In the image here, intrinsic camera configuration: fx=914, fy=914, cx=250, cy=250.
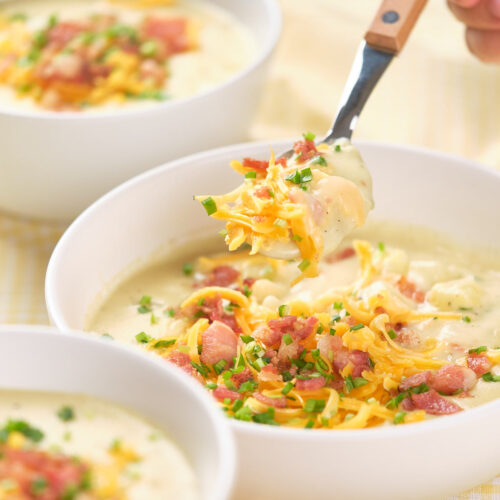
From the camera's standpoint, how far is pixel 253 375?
265 cm

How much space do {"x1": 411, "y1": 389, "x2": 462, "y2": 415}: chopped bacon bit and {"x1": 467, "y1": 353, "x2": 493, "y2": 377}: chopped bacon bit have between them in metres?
0.20

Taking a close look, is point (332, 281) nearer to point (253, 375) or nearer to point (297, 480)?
point (253, 375)

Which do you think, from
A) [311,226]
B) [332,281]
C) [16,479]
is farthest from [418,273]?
[16,479]

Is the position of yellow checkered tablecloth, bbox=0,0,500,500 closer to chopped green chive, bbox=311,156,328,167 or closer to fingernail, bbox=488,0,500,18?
fingernail, bbox=488,0,500,18

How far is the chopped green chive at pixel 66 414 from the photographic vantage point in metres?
1.94

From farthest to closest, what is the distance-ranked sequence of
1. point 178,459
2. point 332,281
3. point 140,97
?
1. point 140,97
2. point 332,281
3. point 178,459

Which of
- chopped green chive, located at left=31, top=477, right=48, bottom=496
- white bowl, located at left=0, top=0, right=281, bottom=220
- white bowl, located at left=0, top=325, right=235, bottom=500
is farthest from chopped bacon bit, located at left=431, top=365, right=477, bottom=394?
white bowl, located at left=0, top=0, right=281, bottom=220

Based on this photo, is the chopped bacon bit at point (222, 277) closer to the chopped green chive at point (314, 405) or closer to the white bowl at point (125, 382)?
the chopped green chive at point (314, 405)

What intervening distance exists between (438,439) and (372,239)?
56.3 inches

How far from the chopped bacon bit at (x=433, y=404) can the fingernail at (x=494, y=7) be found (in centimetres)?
184

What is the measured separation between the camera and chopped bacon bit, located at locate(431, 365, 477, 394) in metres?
2.64

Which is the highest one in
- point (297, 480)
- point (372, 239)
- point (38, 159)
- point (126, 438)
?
point (126, 438)

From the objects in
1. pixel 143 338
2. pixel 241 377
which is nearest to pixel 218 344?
pixel 241 377

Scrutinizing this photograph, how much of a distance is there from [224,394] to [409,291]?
0.92m
